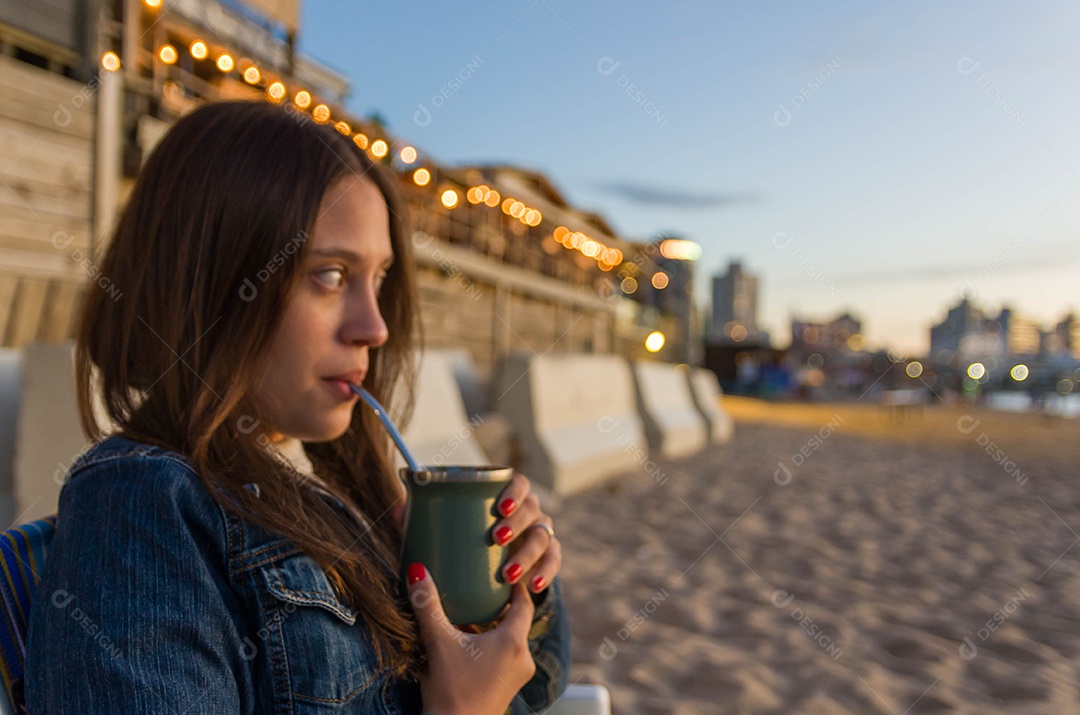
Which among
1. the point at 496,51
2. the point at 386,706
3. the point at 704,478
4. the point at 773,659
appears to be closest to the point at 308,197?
the point at 386,706

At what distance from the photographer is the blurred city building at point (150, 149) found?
543cm

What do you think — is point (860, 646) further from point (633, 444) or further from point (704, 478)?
point (633, 444)

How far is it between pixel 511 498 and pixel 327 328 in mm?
369

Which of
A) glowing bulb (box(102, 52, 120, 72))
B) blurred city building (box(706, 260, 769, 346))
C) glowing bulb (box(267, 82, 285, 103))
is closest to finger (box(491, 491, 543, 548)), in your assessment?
glowing bulb (box(102, 52, 120, 72))

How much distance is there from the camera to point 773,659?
300cm

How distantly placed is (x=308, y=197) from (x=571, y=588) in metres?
3.08

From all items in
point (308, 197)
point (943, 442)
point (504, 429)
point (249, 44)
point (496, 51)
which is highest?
point (249, 44)

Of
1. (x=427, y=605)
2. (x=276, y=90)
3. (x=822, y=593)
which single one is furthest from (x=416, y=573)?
(x=276, y=90)

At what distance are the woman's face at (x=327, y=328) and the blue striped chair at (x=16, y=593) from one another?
Result: 322mm

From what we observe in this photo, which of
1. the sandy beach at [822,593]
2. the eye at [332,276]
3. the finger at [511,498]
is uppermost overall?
the eye at [332,276]

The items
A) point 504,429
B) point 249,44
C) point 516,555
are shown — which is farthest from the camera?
point 249,44

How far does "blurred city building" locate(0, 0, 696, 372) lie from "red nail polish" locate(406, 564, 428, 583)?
65 centimetres

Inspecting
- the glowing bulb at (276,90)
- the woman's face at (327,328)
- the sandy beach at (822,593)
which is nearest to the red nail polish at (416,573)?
the woman's face at (327,328)

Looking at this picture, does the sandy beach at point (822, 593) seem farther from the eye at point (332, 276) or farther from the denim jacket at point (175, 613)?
the eye at point (332, 276)
